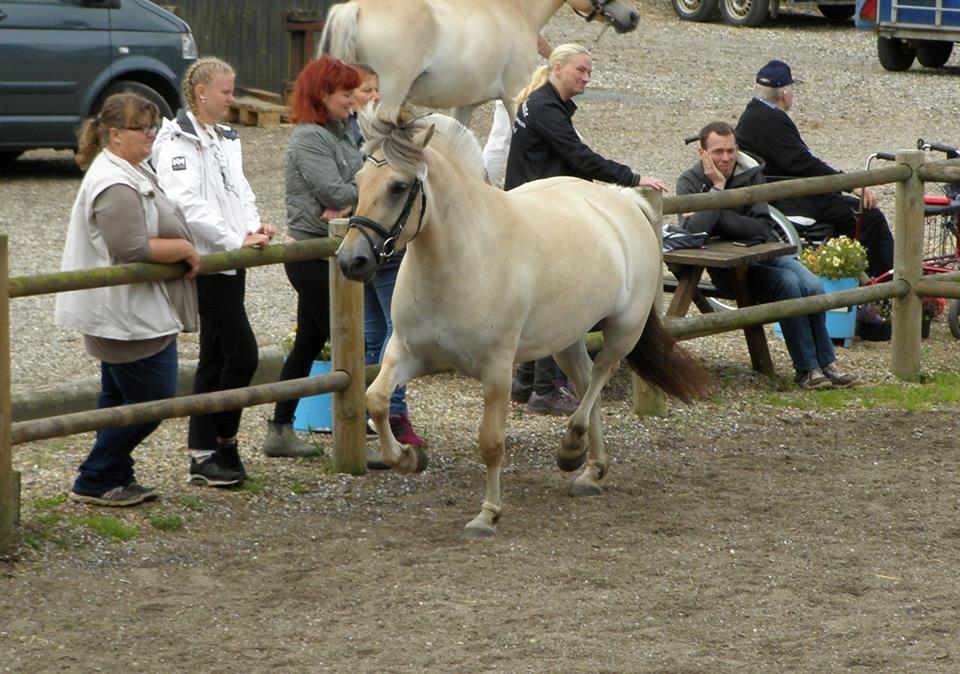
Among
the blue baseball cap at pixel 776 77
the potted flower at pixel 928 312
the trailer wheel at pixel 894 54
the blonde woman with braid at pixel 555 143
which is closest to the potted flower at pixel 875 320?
the potted flower at pixel 928 312

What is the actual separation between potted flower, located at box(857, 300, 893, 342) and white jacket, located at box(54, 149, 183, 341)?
5280 millimetres

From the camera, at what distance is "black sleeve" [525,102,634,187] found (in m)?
7.41

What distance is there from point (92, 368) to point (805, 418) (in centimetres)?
366

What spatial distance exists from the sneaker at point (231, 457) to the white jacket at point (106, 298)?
816 millimetres

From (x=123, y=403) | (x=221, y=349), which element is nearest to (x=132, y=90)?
(x=221, y=349)

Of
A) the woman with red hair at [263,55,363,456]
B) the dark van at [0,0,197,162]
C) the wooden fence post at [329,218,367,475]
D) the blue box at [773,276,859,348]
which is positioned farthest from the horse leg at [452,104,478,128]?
the dark van at [0,0,197,162]

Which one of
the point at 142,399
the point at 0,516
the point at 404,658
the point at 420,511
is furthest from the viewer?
the point at 420,511

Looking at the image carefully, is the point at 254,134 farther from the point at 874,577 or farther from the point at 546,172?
the point at 874,577

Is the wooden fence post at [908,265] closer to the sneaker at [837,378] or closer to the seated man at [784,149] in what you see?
the sneaker at [837,378]

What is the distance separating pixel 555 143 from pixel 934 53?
15560 mm

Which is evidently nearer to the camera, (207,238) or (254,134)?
(207,238)

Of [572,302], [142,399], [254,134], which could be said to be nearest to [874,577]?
[572,302]

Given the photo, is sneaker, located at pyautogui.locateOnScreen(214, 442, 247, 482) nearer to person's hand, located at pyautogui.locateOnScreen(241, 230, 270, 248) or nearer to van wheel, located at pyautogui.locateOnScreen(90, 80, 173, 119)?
person's hand, located at pyautogui.locateOnScreen(241, 230, 270, 248)

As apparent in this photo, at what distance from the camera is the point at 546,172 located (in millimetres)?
7598
